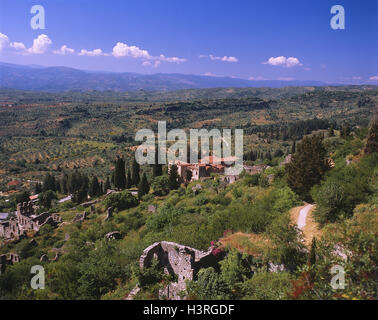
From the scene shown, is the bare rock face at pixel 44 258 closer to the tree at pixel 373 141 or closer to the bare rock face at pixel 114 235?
the bare rock face at pixel 114 235

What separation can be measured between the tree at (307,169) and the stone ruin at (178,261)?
9.29 metres

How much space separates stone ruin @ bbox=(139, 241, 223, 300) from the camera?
36.7 feet

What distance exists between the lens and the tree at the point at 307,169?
19.0 m

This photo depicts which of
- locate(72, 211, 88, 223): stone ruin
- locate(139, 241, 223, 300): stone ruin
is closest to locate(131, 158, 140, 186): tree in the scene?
locate(72, 211, 88, 223): stone ruin

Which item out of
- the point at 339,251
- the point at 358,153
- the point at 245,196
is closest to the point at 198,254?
the point at 339,251

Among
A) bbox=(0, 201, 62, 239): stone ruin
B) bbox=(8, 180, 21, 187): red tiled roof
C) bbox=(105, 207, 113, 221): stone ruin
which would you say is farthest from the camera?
bbox=(8, 180, 21, 187): red tiled roof

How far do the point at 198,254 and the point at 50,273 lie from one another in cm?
1106

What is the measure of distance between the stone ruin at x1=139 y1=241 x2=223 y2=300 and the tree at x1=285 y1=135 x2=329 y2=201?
9288 mm

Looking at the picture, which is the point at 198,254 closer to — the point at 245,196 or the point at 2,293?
the point at 245,196

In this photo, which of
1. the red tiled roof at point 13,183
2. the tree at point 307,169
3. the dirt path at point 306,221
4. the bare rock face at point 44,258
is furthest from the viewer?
the red tiled roof at point 13,183

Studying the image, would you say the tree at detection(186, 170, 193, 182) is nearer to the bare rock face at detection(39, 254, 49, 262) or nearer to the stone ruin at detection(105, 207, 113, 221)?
the stone ruin at detection(105, 207, 113, 221)

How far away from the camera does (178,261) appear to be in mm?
11758

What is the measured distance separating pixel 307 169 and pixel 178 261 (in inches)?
463

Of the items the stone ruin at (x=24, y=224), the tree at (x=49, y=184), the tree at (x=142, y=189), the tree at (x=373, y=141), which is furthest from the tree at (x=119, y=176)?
the tree at (x=373, y=141)
